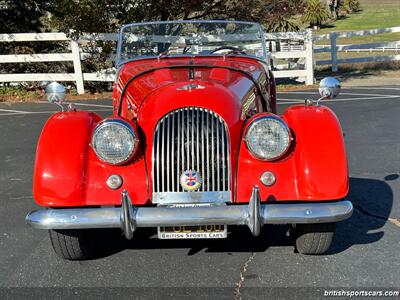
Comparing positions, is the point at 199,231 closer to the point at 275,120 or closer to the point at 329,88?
the point at 275,120

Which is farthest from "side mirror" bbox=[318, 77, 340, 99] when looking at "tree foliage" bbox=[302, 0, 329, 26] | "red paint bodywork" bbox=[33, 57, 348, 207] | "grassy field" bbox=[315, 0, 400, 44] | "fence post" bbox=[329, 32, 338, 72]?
"tree foliage" bbox=[302, 0, 329, 26]

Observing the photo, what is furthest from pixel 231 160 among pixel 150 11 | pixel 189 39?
pixel 150 11

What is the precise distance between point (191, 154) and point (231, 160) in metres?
0.29

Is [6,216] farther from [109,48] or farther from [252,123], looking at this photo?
[109,48]

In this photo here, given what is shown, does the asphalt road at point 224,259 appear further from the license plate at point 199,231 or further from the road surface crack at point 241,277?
the license plate at point 199,231

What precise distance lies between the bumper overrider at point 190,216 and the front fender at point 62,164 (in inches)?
6.2

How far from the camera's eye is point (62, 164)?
3.61m

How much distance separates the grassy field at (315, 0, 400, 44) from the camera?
41931 millimetres

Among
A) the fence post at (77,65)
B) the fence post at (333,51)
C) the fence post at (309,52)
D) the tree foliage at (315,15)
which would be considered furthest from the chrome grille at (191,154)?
the tree foliage at (315,15)

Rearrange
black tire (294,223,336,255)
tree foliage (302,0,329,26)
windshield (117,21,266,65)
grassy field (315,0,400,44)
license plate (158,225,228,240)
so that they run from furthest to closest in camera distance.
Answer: tree foliage (302,0,329,26)
grassy field (315,0,400,44)
windshield (117,21,266,65)
black tire (294,223,336,255)
license plate (158,225,228,240)

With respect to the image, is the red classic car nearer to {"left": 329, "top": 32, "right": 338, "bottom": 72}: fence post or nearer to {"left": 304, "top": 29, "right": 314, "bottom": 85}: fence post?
{"left": 304, "top": 29, "right": 314, "bottom": 85}: fence post

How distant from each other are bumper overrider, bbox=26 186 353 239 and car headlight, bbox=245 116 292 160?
0.40m

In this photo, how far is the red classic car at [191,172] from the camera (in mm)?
3352

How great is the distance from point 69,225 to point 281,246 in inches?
67.1
